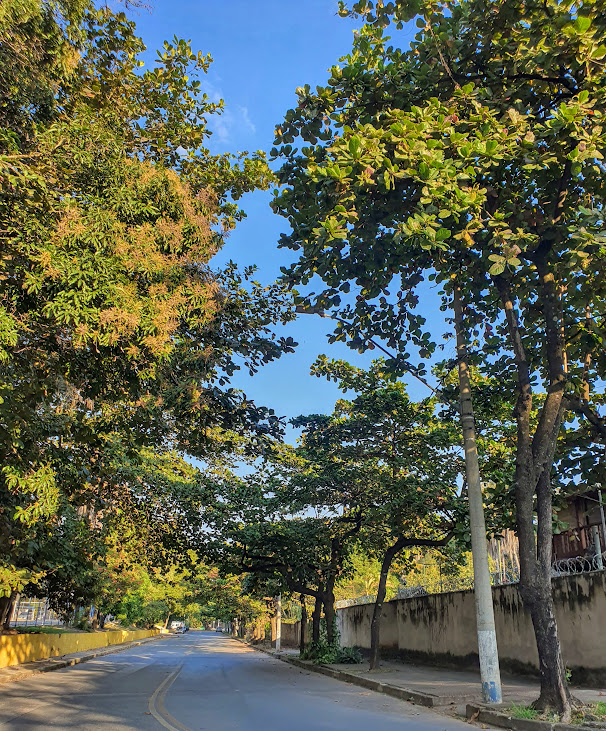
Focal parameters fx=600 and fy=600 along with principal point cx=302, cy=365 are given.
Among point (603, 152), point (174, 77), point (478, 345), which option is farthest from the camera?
point (478, 345)

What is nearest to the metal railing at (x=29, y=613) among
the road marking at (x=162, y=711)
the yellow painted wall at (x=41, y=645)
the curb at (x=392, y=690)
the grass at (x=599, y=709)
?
the yellow painted wall at (x=41, y=645)

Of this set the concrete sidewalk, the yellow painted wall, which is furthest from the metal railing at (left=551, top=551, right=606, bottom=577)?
the yellow painted wall

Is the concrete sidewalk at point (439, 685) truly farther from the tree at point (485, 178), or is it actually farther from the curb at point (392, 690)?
the tree at point (485, 178)

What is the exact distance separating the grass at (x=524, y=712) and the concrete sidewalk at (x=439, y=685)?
99cm

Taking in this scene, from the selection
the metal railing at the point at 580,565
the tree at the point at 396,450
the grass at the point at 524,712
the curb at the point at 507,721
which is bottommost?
the curb at the point at 507,721

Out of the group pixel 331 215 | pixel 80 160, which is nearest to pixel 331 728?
pixel 331 215

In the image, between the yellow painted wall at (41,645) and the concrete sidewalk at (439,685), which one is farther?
the yellow painted wall at (41,645)

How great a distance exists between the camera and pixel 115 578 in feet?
99.4

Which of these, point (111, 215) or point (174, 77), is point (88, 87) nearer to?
point (174, 77)

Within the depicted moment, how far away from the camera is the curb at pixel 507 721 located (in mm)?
7234

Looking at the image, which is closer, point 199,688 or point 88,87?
point 88,87

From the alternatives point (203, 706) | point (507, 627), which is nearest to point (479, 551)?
point (203, 706)

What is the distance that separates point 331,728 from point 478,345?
23.6 feet

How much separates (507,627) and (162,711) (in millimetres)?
9181
